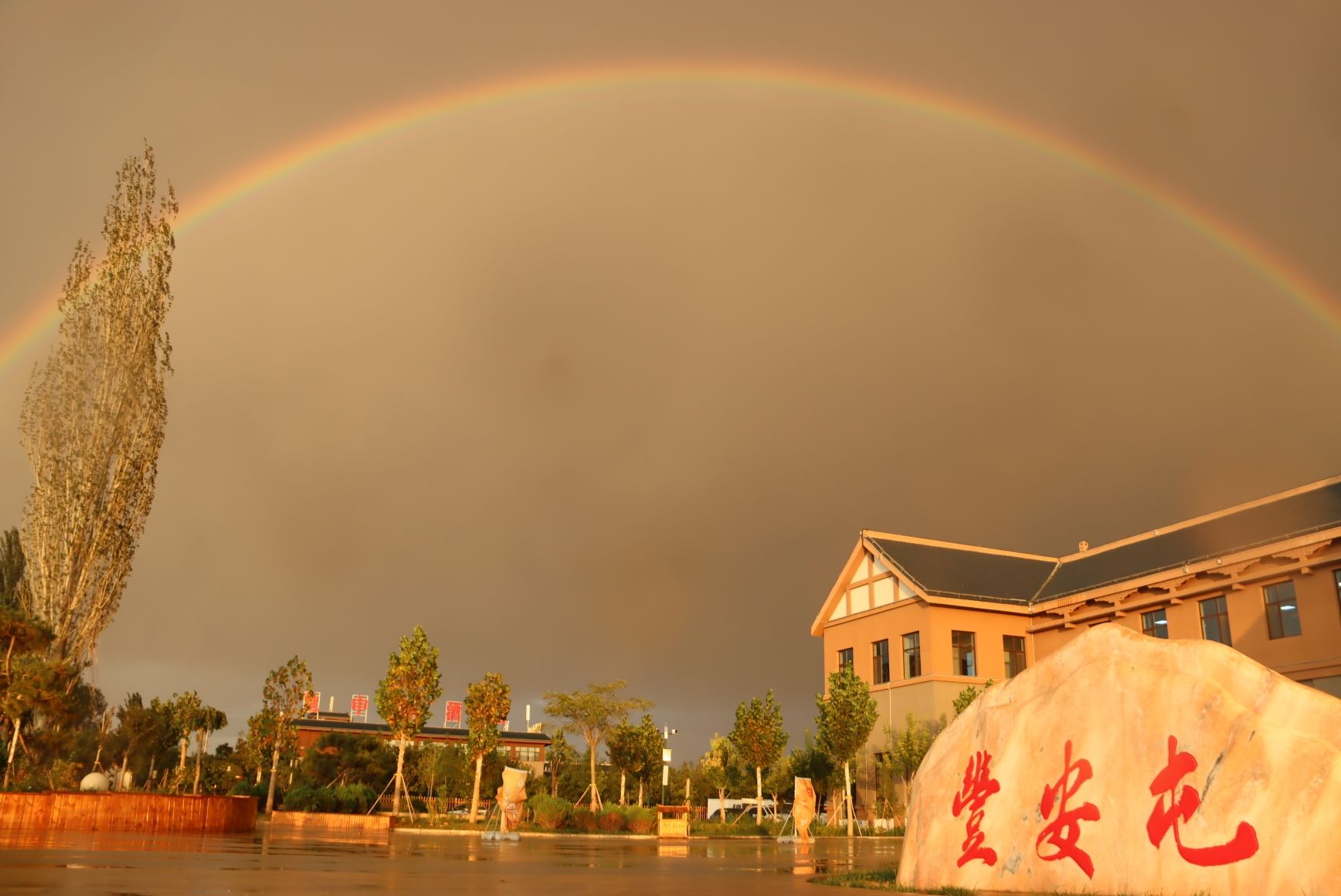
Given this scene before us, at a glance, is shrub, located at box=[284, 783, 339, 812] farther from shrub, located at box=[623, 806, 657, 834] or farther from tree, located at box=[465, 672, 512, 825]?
shrub, located at box=[623, 806, 657, 834]

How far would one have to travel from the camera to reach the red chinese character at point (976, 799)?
1199cm

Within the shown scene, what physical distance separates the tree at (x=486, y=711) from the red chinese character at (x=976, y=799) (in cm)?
3641

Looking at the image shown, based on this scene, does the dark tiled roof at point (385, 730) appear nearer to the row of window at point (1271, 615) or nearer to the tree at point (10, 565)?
the tree at point (10, 565)

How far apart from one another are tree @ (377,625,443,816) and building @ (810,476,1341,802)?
74.9 feet

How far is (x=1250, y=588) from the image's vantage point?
38406 mm

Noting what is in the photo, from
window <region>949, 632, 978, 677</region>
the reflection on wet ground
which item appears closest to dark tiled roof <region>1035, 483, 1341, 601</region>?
window <region>949, 632, 978, 677</region>

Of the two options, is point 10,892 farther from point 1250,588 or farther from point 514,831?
point 1250,588

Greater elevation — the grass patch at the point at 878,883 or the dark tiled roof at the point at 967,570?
the dark tiled roof at the point at 967,570

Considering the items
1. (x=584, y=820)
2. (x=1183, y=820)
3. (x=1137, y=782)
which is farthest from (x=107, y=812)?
(x=1183, y=820)

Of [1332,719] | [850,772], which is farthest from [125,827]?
[850,772]

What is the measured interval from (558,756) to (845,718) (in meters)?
28.4

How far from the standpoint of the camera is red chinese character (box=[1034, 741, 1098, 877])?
10.9 m

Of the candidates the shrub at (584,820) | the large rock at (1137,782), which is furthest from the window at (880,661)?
the large rock at (1137,782)

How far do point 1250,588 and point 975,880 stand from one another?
32.7 meters
